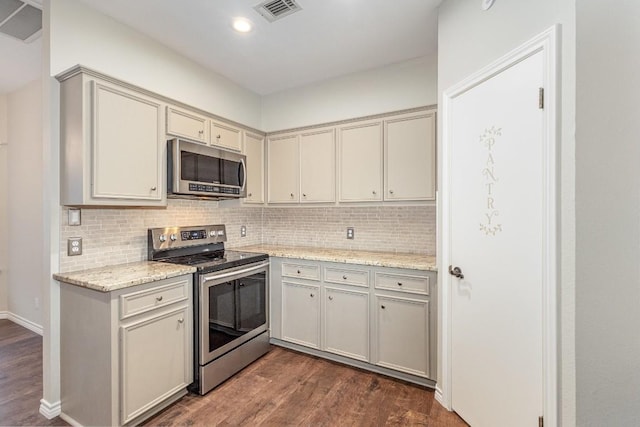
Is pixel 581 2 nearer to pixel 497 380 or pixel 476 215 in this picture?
pixel 476 215

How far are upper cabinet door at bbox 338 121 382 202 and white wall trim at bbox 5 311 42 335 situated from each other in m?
3.77

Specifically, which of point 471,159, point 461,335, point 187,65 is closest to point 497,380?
point 461,335

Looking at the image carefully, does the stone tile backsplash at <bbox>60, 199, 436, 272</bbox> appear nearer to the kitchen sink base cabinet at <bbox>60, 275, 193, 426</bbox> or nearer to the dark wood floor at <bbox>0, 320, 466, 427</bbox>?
the kitchen sink base cabinet at <bbox>60, 275, 193, 426</bbox>

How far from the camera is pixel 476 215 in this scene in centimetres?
184

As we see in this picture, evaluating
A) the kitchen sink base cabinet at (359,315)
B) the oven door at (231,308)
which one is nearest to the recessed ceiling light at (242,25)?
the oven door at (231,308)

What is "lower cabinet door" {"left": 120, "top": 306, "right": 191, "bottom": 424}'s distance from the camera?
1838mm

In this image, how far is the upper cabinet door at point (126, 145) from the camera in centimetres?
199

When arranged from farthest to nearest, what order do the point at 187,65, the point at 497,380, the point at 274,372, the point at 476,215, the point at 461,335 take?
the point at 187,65, the point at 274,372, the point at 461,335, the point at 476,215, the point at 497,380

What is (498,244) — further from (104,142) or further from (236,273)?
(104,142)

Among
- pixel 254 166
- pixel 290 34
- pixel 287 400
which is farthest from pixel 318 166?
pixel 287 400

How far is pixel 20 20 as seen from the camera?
7.74 ft

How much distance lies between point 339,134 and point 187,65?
1.57 m

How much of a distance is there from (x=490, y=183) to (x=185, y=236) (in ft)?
8.20

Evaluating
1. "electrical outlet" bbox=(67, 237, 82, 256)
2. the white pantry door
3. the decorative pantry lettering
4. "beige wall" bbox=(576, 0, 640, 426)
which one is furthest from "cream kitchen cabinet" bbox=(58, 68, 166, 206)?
"beige wall" bbox=(576, 0, 640, 426)
